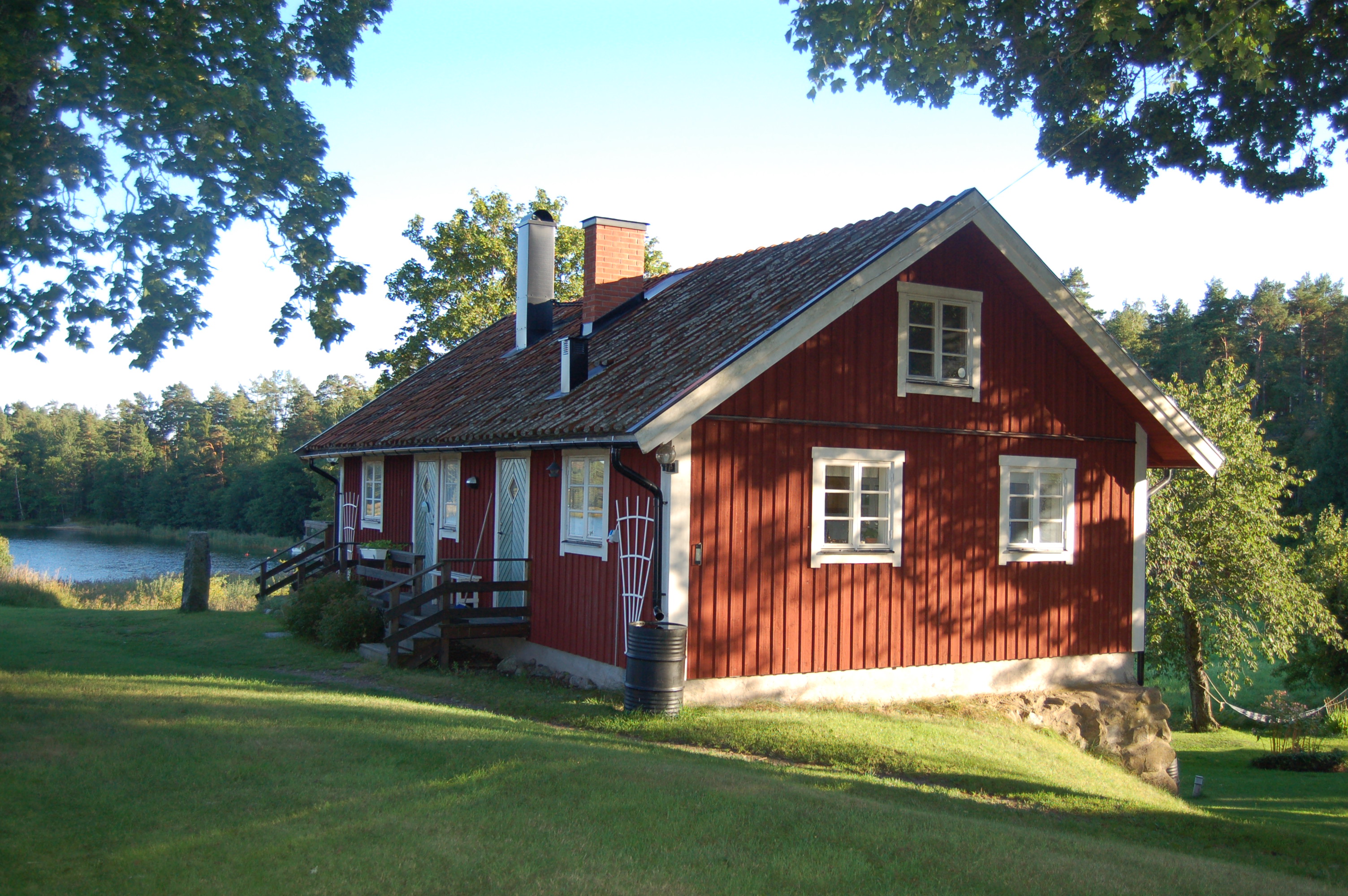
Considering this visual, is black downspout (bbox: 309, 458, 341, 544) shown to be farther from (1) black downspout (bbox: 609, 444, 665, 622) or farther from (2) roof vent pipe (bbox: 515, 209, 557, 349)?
(1) black downspout (bbox: 609, 444, 665, 622)

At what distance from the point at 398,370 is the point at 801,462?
25040 mm

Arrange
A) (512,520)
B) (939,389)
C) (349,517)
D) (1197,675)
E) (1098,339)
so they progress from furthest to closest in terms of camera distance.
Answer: (1197,675) < (349,517) < (512,520) < (1098,339) < (939,389)

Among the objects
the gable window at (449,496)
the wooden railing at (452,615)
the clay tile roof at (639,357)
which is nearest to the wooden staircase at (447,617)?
the wooden railing at (452,615)

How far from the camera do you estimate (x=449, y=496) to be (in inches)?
645

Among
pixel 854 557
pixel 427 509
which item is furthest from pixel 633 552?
pixel 427 509

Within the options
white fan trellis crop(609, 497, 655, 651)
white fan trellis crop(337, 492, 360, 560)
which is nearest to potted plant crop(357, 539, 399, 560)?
white fan trellis crop(337, 492, 360, 560)

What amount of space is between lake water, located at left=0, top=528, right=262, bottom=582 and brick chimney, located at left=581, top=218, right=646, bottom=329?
69.4 ft

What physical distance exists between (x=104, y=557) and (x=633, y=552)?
4499cm

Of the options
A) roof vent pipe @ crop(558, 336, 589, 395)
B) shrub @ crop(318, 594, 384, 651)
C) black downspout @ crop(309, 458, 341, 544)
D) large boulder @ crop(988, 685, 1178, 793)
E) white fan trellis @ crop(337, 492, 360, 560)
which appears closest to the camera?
large boulder @ crop(988, 685, 1178, 793)

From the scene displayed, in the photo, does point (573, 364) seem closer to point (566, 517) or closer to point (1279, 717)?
point (566, 517)

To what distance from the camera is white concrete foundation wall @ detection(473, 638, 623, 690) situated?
39.2ft

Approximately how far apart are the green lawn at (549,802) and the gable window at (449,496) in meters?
4.02

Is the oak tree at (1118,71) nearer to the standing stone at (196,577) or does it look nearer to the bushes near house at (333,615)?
the bushes near house at (333,615)

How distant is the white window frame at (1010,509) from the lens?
44.1ft
